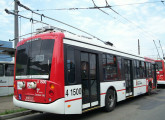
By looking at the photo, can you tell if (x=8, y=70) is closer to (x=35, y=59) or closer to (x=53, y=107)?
Result: (x=35, y=59)

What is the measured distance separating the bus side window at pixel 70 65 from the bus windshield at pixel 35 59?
63 cm

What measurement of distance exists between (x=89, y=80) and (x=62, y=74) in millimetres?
1716

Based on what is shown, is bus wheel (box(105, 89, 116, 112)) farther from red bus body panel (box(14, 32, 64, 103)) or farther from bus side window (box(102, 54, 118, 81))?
red bus body panel (box(14, 32, 64, 103))

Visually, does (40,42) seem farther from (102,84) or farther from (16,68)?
(102,84)

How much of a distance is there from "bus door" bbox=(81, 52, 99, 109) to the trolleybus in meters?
9.34

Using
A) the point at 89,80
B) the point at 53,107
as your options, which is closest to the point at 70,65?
the point at 89,80

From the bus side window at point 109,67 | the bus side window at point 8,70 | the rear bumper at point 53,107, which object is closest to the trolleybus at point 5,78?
the bus side window at point 8,70

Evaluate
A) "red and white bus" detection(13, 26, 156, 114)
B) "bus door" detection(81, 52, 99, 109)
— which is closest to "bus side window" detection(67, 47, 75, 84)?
"red and white bus" detection(13, 26, 156, 114)

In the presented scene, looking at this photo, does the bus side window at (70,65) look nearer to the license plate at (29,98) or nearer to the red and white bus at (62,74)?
the red and white bus at (62,74)

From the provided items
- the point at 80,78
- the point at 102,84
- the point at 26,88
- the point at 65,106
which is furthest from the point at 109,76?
the point at 26,88

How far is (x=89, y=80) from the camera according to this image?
273 inches

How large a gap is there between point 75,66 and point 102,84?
201cm

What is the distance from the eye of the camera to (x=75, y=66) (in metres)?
6.15

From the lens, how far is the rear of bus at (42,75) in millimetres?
5340
